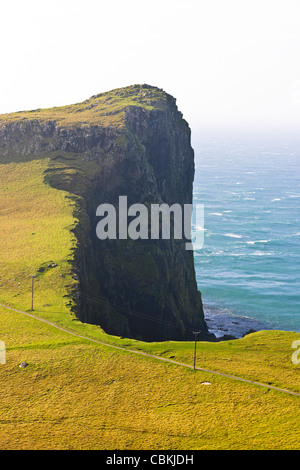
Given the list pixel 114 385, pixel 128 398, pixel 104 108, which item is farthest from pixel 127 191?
pixel 128 398

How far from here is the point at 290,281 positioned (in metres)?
183

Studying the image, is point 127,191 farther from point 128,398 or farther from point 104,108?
point 128,398

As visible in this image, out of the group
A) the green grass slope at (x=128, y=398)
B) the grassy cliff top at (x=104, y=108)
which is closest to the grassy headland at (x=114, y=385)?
the green grass slope at (x=128, y=398)

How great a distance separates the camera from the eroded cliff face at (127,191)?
389ft

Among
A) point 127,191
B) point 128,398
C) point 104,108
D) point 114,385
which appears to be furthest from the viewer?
point 104,108

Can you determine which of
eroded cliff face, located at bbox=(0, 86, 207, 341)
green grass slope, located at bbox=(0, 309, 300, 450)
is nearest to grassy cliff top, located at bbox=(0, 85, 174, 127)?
eroded cliff face, located at bbox=(0, 86, 207, 341)

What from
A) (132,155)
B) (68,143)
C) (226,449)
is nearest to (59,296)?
(226,449)

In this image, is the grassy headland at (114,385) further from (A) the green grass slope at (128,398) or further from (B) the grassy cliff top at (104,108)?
(B) the grassy cliff top at (104,108)

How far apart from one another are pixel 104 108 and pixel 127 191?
41.9m

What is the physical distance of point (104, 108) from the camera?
167625 millimetres

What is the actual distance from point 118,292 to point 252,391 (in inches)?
2366

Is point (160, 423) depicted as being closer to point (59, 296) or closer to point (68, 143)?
point (59, 296)

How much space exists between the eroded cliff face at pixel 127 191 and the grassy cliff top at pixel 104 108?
100cm

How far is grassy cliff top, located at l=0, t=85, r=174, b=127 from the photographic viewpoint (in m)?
155
